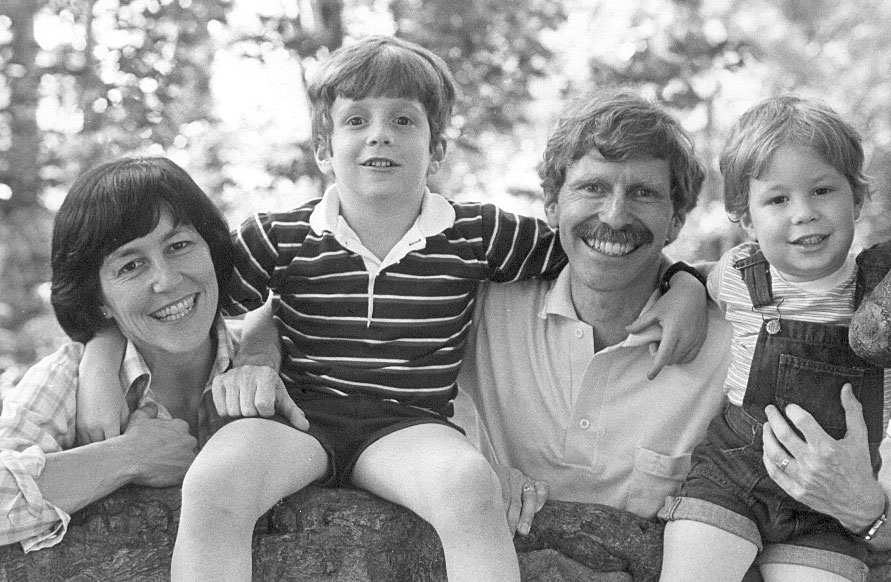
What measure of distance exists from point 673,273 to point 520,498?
0.80 m

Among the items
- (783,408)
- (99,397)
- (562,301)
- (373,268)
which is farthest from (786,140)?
(99,397)

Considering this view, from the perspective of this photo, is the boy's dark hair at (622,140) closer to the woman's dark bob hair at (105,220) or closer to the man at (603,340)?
the man at (603,340)

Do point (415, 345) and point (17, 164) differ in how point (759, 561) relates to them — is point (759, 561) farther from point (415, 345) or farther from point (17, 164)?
point (17, 164)

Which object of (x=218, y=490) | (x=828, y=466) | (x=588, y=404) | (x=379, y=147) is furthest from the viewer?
(x=588, y=404)

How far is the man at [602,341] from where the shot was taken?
2.60 meters

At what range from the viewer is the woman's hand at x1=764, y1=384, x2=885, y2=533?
2.24m

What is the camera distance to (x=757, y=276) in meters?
2.43

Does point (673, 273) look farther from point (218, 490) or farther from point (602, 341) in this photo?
point (218, 490)

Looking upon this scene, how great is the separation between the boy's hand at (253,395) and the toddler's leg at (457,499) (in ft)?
0.88

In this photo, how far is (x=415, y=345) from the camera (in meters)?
2.60

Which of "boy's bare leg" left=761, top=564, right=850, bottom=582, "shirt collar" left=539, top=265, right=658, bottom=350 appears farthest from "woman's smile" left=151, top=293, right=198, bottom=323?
"boy's bare leg" left=761, top=564, right=850, bottom=582

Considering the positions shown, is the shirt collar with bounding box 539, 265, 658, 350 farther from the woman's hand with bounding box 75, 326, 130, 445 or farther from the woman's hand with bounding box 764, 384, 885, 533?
the woman's hand with bounding box 75, 326, 130, 445

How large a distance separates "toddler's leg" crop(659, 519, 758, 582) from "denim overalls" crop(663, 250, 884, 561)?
0.04m

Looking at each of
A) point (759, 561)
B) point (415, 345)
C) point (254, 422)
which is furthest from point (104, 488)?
point (759, 561)
